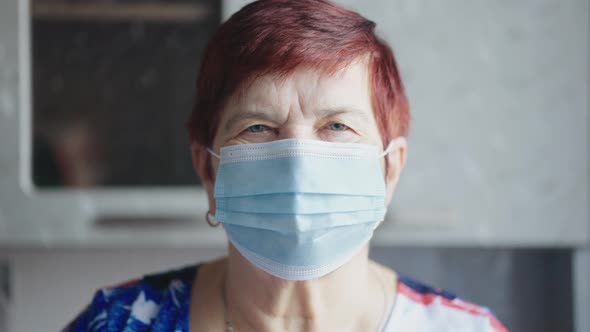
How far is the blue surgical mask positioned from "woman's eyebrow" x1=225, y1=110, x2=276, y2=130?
0.03 meters

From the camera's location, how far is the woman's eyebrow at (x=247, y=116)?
2.56ft

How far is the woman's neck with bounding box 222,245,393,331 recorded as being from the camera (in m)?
0.84

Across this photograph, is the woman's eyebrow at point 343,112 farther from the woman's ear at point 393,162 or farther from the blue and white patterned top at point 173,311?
the blue and white patterned top at point 173,311

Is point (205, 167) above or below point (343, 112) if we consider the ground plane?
below

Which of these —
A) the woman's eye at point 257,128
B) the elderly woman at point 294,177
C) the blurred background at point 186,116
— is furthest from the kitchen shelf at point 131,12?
the woman's eye at point 257,128

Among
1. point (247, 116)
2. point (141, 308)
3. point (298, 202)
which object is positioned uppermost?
point (247, 116)

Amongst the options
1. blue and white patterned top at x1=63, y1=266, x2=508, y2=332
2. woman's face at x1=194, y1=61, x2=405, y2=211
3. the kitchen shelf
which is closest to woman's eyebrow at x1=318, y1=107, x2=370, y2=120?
woman's face at x1=194, y1=61, x2=405, y2=211

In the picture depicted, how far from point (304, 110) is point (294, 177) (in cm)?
9

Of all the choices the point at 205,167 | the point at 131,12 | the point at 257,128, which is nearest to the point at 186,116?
the point at 131,12

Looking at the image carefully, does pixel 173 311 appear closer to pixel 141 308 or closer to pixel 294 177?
pixel 141 308

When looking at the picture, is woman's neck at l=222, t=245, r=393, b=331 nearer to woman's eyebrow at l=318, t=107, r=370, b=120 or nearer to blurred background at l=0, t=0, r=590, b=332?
woman's eyebrow at l=318, t=107, r=370, b=120

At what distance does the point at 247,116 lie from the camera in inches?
31.2

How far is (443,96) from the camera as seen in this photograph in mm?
1284

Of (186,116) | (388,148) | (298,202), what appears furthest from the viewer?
(186,116)
